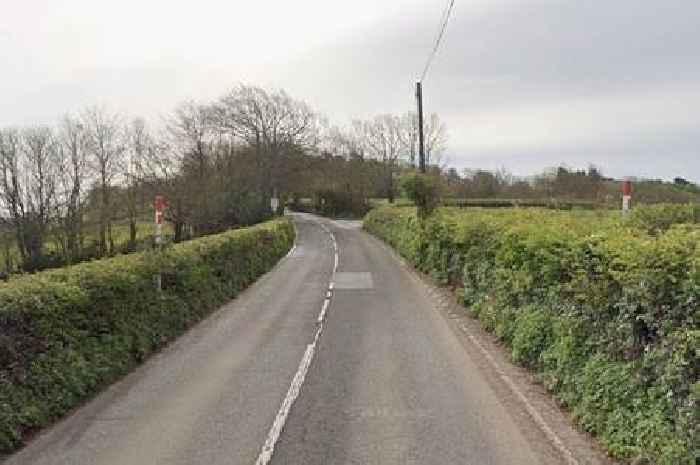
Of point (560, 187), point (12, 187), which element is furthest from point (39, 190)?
point (560, 187)

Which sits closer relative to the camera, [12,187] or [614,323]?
[614,323]

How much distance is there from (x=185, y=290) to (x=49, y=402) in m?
7.31

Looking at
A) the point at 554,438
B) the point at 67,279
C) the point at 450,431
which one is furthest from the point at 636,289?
the point at 67,279

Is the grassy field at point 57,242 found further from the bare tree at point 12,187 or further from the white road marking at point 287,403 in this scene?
the white road marking at point 287,403

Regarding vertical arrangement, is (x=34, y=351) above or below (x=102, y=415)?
above

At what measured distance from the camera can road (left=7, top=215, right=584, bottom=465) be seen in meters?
6.57

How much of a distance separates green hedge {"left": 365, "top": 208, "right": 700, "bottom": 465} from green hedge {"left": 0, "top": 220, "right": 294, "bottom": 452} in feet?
20.3

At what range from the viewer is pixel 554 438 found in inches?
268

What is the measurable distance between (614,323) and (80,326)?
280 inches

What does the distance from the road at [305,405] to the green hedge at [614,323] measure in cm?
78

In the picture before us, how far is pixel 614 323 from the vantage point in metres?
6.93

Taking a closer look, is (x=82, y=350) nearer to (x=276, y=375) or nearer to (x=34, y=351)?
(x=34, y=351)

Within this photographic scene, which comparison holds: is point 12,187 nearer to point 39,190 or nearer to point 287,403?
point 39,190

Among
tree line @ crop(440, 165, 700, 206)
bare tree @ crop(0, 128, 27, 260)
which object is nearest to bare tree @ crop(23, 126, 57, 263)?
bare tree @ crop(0, 128, 27, 260)
